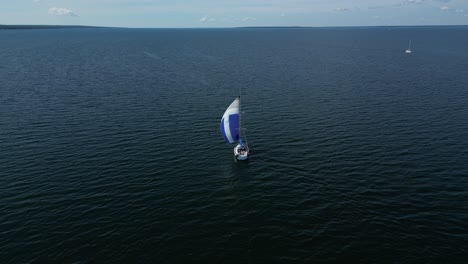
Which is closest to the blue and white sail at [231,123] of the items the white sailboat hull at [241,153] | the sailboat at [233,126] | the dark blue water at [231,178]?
the sailboat at [233,126]

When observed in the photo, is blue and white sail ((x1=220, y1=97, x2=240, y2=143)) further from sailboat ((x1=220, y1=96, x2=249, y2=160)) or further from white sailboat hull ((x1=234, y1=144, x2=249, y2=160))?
white sailboat hull ((x1=234, y1=144, x2=249, y2=160))

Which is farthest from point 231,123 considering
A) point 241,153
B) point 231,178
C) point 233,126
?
point 231,178

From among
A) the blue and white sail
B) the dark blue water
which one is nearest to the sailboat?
the blue and white sail

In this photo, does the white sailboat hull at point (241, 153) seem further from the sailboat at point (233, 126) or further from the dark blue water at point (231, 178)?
the dark blue water at point (231, 178)

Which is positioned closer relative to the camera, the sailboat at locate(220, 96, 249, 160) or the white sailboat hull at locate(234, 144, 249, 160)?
the white sailboat hull at locate(234, 144, 249, 160)

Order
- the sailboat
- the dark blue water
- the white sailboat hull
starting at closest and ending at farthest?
the dark blue water < the white sailboat hull < the sailboat

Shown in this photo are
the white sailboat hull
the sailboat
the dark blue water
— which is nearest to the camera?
the dark blue water

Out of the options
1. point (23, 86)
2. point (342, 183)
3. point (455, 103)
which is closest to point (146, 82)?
point (23, 86)
